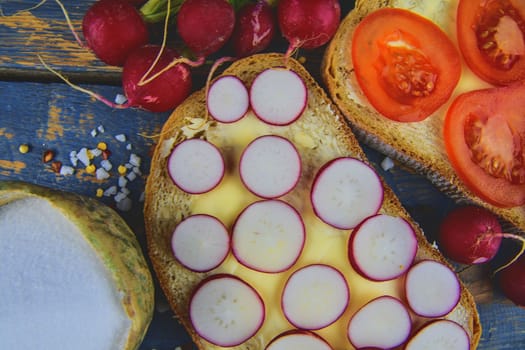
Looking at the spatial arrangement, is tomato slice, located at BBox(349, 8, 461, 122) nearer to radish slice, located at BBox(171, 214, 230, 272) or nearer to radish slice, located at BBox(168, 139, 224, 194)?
Result: radish slice, located at BBox(168, 139, 224, 194)

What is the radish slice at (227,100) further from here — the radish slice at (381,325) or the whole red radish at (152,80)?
the radish slice at (381,325)

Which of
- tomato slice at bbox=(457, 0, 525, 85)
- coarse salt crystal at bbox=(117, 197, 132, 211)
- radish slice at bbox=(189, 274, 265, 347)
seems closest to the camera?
radish slice at bbox=(189, 274, 265, 347)

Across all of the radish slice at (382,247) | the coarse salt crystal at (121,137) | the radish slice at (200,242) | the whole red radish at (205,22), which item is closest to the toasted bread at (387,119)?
the radish slice at (382,247)

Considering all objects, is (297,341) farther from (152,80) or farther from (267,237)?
(152,80)

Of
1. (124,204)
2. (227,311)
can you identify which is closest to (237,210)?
(227,311)

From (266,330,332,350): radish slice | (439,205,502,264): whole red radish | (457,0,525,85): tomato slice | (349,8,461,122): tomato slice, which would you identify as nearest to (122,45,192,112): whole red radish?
(349,8,461,122): tomato slice

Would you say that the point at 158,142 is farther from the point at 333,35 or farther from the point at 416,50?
the point at 416,50

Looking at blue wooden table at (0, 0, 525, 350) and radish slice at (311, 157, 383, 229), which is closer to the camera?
radish slice at (311, 157, 383, 229)
